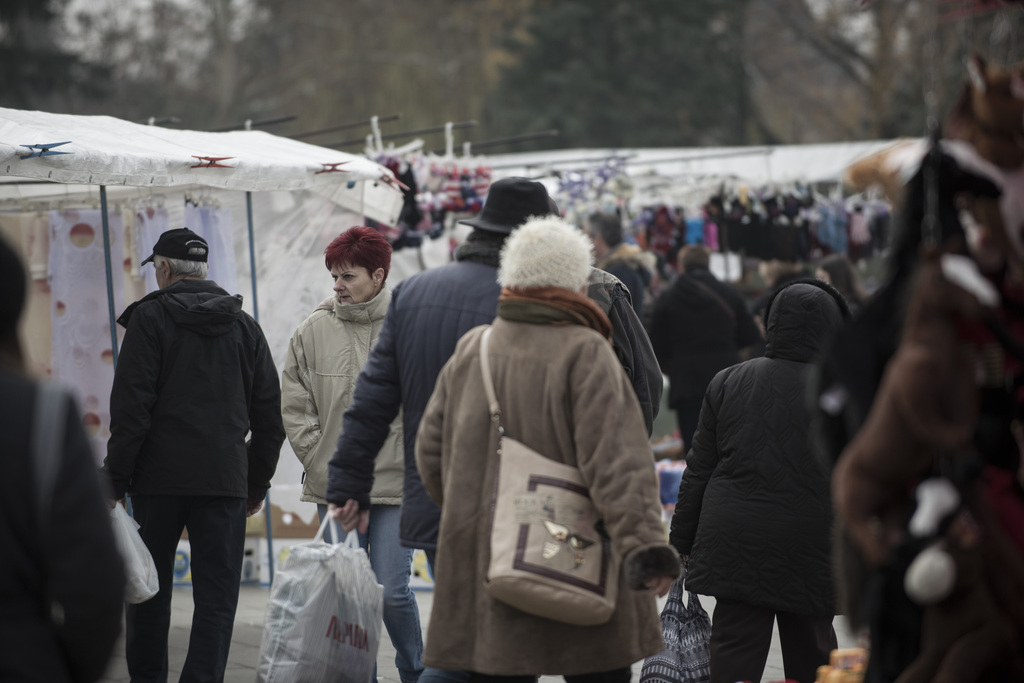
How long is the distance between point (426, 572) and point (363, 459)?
3.60m

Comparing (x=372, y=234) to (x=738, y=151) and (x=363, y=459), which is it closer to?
(x=363, y=459)

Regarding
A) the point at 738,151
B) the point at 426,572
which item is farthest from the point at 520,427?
the point at 738,151

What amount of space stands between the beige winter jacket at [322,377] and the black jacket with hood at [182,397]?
20cm

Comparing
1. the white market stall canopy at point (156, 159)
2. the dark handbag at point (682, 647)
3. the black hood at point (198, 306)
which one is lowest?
the dark handbag at point (682, 647)

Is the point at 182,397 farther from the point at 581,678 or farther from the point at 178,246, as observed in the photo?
the point at 581,678

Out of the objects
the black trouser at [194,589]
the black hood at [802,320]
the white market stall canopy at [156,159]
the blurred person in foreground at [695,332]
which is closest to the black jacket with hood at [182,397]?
the black trouser at [194,589]

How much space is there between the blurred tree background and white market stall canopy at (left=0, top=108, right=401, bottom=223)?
21888 millimetres

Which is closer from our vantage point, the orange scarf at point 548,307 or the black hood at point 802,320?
the orange scarf at point 548,307

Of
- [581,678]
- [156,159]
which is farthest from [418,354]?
[156,159]

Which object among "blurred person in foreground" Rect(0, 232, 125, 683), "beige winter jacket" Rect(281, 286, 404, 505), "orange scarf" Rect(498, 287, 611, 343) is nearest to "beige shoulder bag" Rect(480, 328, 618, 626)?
"orange scarf" Rect(498, 287, 611, 343)

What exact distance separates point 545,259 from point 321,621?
149cm

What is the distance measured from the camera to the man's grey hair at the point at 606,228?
30.9ft

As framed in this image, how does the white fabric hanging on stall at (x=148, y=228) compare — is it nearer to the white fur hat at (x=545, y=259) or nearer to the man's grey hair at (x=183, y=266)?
the man's grey hair at (x=183, y=266)

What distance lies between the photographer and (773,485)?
420 centimetres
